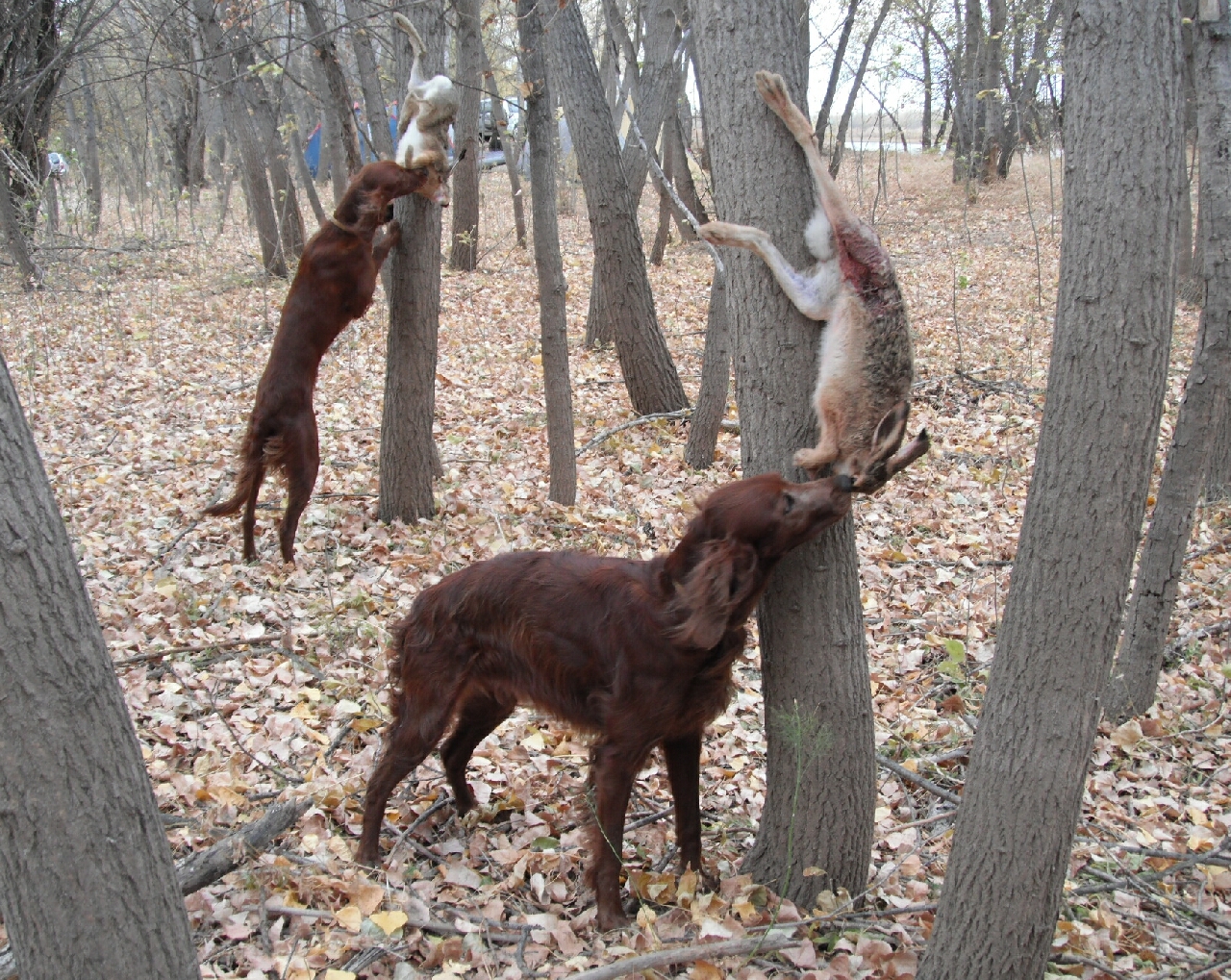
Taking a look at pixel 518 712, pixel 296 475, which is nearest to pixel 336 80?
pixel 296 475

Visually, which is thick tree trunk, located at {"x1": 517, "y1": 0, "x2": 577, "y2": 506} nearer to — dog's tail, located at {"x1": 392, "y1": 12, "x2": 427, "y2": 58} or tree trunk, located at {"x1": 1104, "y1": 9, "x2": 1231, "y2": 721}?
dog's tail, located at {"x1": 392, "y1": 12, "x2": 427, "y2": 58}

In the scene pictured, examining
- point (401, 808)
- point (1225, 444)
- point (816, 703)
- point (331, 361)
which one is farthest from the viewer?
point (331, 361)

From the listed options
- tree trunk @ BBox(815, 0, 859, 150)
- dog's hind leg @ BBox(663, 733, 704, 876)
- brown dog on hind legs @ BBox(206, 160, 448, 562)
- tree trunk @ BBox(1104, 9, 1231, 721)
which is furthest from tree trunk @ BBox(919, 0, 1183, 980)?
tree trunk @ BBox(815, 0, 859, 150)

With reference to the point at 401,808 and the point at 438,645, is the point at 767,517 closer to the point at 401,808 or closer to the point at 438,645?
the point at 438,645

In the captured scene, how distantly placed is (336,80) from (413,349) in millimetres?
1880

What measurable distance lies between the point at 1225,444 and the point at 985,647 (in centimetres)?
304

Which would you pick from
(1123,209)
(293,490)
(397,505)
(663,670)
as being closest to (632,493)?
(397,505)

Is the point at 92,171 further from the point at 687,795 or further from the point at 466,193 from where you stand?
the point at 687,795

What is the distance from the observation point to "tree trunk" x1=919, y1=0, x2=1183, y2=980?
7.90 ft

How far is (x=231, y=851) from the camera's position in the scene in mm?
3295

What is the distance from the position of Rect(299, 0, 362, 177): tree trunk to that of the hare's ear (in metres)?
4.60

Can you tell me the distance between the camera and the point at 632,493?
7.70m

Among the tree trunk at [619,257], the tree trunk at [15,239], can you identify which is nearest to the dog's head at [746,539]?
the tree trunk at [619,257]

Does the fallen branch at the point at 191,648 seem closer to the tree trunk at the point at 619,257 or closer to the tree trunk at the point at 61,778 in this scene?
the tree trunk at the point at 61,778
